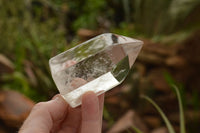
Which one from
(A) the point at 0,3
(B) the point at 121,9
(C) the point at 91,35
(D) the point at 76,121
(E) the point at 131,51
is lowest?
(B) the point at 121,9

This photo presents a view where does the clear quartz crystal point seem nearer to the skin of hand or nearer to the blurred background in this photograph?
the skin of hand

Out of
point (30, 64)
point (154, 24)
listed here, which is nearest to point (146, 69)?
point (154, 24)

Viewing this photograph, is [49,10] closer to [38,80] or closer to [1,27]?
[1,27]

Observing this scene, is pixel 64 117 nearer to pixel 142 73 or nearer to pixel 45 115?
pixel 45 115

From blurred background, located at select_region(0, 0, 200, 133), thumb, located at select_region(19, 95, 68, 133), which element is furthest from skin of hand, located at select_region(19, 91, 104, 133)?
blurred background, located at select_region(0, 0, 200, 133)

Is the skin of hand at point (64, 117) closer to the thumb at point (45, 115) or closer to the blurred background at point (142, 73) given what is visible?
the thumb at point (45, 115)

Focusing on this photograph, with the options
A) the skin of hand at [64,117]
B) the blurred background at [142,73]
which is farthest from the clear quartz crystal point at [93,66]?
the blurred background at [142,73]

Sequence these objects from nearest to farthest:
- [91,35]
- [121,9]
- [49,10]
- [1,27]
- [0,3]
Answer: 1. [91,35]
2. [1,27]
3. [0,3]
4. [121,9]
5. [49,10]
